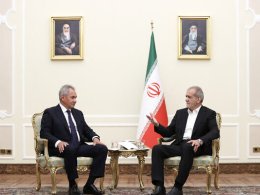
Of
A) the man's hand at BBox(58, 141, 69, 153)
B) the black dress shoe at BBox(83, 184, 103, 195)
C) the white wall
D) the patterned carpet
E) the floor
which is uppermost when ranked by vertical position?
the white wall

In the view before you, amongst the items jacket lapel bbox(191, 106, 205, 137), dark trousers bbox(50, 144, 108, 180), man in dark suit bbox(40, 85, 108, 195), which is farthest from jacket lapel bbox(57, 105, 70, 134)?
jacket lapel bbox(191, 106, 205, 137)

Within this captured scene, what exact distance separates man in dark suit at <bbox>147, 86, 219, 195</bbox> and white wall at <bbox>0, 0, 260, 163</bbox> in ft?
5.42

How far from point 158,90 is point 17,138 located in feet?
7.57

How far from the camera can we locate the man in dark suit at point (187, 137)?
5582mm

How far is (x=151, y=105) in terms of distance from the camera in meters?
7.42

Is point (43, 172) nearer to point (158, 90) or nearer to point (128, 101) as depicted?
point (128, 101)

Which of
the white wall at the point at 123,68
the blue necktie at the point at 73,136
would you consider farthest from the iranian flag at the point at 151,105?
the blue necktie at the point at 73,136

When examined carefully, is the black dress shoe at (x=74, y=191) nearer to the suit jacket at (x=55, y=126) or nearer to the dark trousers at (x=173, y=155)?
the suit jacket at (x=55, y=126)

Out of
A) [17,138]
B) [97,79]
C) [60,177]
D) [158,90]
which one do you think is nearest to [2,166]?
[17,138]

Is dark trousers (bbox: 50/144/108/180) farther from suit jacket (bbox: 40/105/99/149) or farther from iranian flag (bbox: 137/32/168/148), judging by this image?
iranian flag (bbox: 137/32/168/148)

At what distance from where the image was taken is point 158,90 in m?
7.45

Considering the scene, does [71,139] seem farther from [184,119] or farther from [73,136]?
[184,119]

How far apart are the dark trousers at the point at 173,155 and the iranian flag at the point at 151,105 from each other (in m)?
1.52

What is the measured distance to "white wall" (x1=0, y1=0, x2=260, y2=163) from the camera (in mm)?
7773
